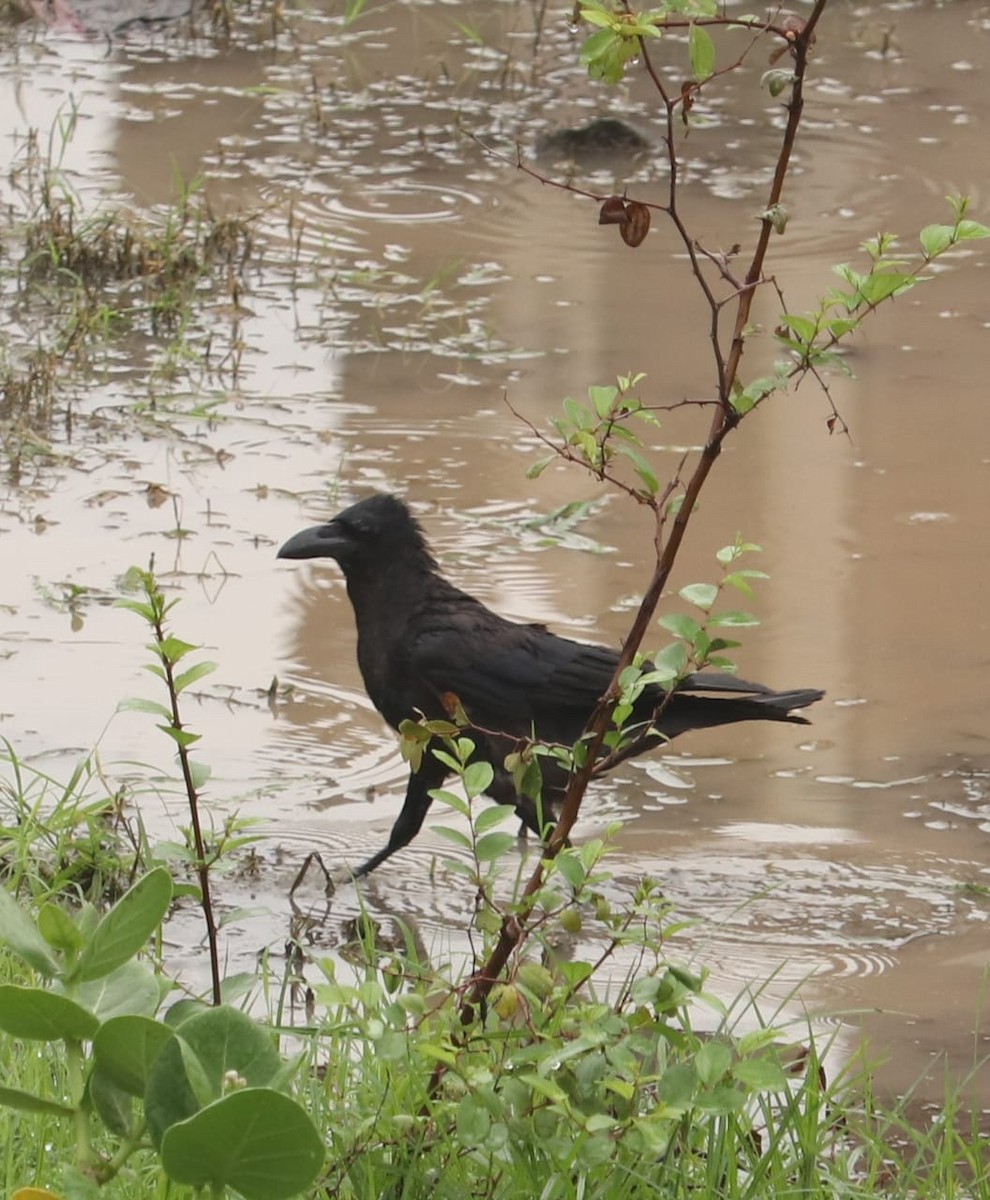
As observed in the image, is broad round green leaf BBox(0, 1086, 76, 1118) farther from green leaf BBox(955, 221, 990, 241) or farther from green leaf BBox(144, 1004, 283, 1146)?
green leaf BBox(955, 221, 990, 241)

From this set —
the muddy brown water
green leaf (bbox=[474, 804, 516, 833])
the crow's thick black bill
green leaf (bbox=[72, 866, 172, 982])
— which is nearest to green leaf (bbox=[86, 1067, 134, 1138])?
green leaf (bbox=[72, 866, 172, 982])

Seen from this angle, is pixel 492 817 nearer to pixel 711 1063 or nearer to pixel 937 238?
pixel 711 1063

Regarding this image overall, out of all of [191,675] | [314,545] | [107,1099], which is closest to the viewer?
[107,1099]

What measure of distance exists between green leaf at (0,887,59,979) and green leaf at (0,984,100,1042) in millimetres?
37

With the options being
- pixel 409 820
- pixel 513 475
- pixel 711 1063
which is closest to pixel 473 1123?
pixel 711 1063

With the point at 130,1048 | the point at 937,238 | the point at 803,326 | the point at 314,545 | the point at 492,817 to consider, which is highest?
the point at 937,238

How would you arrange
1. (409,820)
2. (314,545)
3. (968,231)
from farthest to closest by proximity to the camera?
(314,545) < (409,820) < (968,231)

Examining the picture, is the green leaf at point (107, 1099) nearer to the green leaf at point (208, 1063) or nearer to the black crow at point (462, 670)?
the green leaf at point (208, 1063)

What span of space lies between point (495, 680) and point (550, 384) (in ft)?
8.44

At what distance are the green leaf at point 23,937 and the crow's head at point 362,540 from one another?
2.66 m

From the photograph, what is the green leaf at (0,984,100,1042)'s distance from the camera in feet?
6.50

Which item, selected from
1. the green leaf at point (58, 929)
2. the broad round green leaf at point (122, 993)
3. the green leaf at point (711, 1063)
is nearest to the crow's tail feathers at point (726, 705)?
the green leaf at point (711, 1063)

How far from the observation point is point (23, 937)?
2.00m

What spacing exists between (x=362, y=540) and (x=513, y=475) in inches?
71.3
